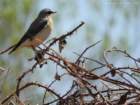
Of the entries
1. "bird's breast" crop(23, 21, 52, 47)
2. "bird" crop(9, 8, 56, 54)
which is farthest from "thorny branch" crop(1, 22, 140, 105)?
"bird's breast" crop(23, 21, 52, 47)

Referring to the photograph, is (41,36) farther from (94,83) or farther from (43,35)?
(94,83)

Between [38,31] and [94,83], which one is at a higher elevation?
[94,83]

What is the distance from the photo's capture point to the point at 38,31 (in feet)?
21.8

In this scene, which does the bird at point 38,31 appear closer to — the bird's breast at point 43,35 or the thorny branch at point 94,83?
the bird's breast at point 43,35

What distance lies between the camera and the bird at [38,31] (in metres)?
6.41

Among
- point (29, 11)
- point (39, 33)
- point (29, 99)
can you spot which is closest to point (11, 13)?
point (29, 11)

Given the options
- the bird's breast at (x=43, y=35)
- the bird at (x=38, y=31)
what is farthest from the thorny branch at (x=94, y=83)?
the bird's breast at (x=43, y=35)

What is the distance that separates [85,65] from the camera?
3.28 m

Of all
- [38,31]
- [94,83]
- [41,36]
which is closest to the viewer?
[94,83]

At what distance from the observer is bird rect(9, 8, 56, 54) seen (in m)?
6.41

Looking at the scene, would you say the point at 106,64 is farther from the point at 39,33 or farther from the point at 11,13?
the point at 11,13

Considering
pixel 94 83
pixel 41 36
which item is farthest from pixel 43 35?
pixel 94 83

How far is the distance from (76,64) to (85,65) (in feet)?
0.42

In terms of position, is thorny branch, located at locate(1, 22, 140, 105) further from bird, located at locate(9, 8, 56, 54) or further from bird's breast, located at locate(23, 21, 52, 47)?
bird's breast, located at locate(23, 21, 52, 47)
